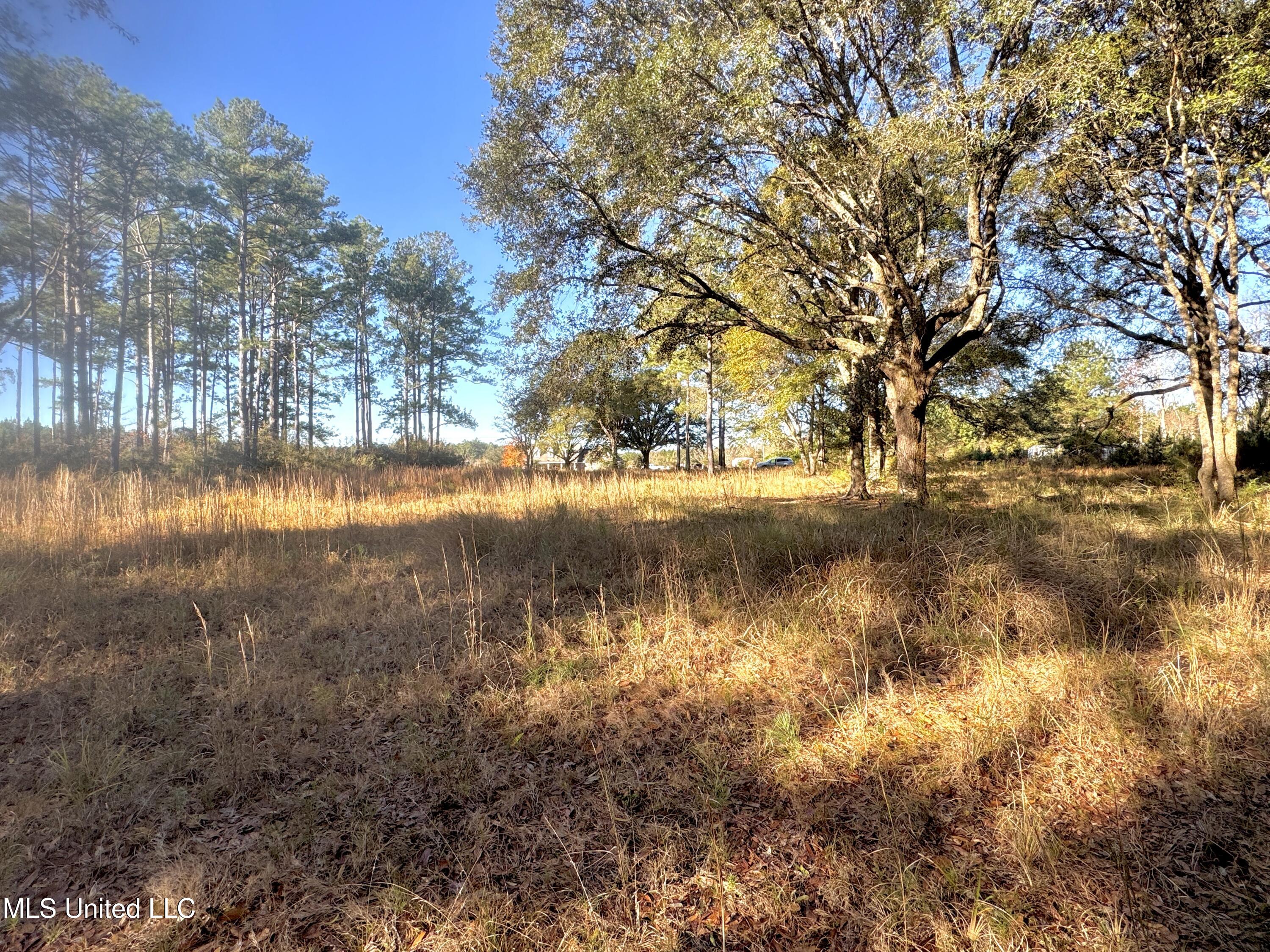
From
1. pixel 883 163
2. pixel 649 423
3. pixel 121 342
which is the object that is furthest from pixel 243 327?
pixel 883 163

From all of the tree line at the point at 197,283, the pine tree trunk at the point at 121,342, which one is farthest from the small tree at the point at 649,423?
the pine tree trunk at the point at 121,342

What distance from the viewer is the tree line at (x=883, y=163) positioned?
6.01 metres

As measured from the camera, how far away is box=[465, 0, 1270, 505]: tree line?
237 inches

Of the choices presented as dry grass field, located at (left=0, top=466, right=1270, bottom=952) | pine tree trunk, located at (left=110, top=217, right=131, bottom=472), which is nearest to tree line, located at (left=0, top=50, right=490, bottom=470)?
pine tree trunk, located at (left=110, top=217, right=131, bottom=472)

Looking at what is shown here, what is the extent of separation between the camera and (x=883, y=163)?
265 inches

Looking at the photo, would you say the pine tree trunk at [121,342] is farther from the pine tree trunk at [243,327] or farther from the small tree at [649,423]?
the small tree at [649,423]

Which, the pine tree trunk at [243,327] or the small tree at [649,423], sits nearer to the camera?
the pine tree trunk at [243,327]

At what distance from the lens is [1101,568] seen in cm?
411

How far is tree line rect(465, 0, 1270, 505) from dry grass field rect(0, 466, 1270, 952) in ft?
16.4

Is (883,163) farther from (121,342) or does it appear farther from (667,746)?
(121,342)

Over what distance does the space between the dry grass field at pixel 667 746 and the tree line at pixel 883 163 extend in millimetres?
4997

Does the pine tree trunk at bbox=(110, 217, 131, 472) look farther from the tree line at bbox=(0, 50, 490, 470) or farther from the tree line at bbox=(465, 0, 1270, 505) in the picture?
the tree line at bbox=(465, 0, 1270, 505)

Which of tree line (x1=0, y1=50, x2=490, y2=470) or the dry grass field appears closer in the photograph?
the dry grass field

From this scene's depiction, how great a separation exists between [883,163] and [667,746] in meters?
8.00
